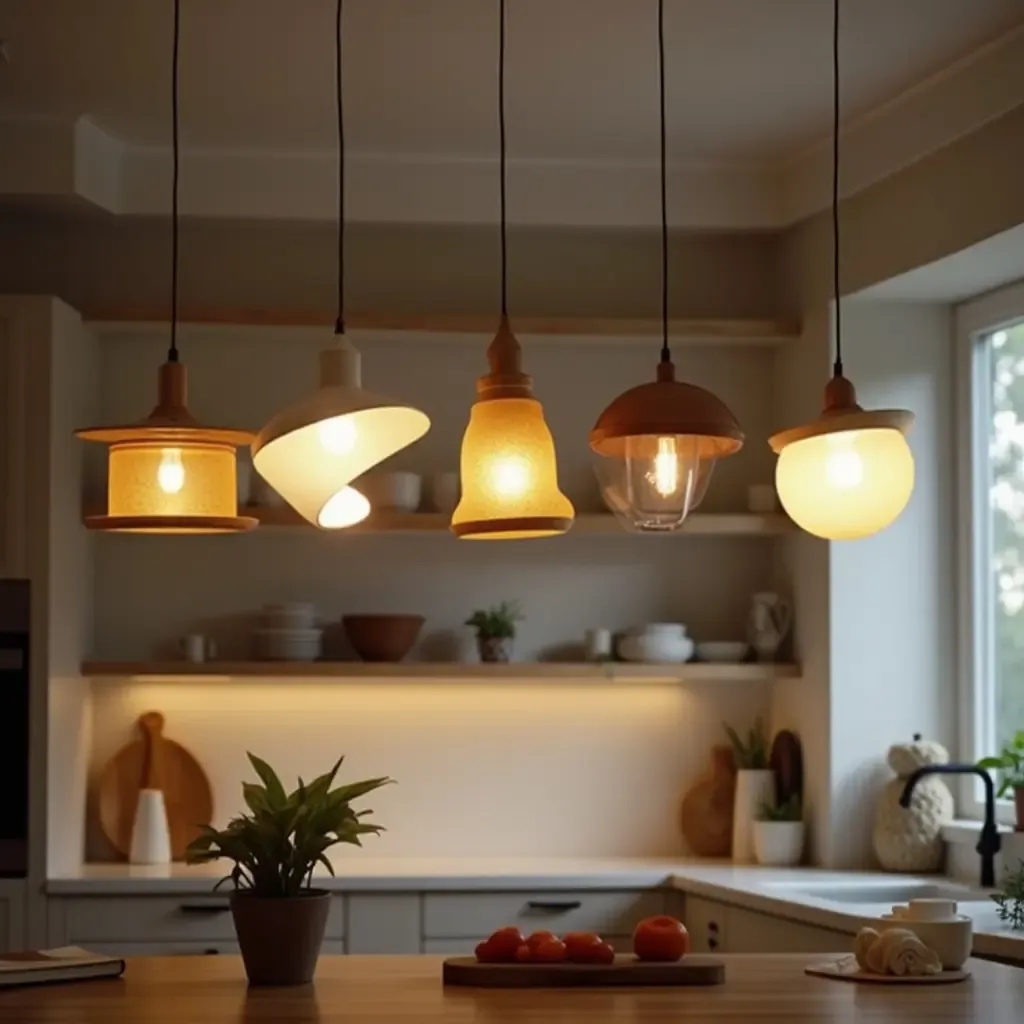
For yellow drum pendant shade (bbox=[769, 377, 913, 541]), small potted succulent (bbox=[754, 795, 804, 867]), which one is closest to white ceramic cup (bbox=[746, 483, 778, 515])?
small potted succulent (bbox=[754, 795, 804, 867])

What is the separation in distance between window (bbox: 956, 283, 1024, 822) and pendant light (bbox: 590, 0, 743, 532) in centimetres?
240

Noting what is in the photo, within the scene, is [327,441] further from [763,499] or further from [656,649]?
[763,499]

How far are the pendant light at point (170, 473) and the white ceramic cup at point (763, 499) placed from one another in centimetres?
275

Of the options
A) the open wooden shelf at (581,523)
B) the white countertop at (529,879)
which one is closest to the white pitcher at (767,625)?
the open wooden shelf at (581,523)

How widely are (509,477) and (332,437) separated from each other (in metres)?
0.29

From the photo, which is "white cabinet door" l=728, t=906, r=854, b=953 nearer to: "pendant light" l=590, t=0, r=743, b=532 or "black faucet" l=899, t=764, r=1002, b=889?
"black faucet" l=899, t=764, r=1002, b=889

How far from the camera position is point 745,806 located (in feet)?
17.7

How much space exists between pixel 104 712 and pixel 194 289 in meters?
1.31

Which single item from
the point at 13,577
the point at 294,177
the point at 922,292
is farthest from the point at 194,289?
the point at 922,292

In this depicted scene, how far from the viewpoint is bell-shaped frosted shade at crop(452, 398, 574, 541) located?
9.34 ft

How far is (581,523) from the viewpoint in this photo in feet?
17.6

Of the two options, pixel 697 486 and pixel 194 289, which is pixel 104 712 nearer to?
pixel 194 289

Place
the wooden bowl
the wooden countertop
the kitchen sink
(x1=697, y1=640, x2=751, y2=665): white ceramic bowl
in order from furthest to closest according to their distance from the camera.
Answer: (x1=697, y1=640, x2=751, y2=665): white ceramic bowl < the wooden bowl < the kitchen sink < the wooden countertop

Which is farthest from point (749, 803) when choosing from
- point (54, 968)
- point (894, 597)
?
point (54, 968)
